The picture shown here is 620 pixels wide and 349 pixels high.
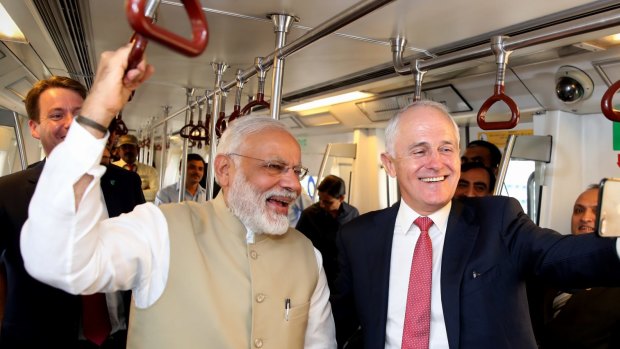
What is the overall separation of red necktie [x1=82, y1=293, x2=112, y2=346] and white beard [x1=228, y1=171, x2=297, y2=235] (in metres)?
0.70

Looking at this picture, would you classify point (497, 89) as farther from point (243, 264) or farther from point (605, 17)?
point (243, 264)

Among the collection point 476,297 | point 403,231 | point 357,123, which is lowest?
point 476,297

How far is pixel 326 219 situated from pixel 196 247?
326 centimetres

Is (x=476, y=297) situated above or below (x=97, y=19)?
below

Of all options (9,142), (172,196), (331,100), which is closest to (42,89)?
(9,142)

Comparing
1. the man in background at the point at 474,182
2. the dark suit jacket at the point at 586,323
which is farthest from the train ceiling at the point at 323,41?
the dark suit jacket at the point at 586,323

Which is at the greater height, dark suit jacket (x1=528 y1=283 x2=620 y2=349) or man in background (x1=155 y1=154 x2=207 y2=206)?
man in background (x1=155 y1=154 x2=207 y2=206)

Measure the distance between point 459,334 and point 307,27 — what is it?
6.27ft

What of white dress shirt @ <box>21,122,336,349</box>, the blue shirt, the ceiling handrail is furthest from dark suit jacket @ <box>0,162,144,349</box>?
the blue shirt

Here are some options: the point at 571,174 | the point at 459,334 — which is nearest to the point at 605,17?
the point at 459,334

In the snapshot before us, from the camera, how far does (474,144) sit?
3.90 meters

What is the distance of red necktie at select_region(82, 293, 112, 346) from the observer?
1925mm

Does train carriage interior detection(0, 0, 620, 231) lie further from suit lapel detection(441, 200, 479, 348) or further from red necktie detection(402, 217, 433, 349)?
→ red necktie detection(402, 217, 433, 349)

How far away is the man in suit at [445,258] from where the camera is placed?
156 cm
